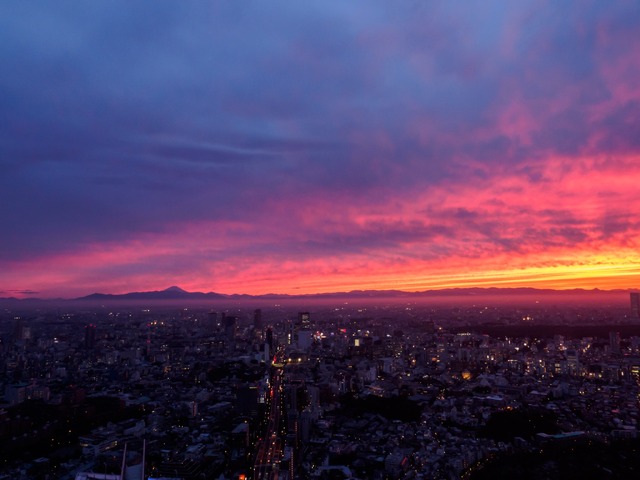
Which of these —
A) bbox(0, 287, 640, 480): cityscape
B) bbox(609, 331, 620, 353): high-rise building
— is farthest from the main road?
bbox(609, 331, 620, 353): high-rise building

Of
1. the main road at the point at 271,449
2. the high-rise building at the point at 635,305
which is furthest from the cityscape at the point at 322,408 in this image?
the high-rise building at the point at 635,305

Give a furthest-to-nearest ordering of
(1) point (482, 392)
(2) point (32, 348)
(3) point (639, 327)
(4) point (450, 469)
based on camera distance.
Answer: (3) point (639, 327) → (2) point (32, 348) → (1) point (482, 392) → (4) point (450, 469)

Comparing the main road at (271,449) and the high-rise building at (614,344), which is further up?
the high-rise building at (614,344)

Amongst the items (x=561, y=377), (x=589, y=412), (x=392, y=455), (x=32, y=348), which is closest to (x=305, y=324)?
(x=32, y=348)

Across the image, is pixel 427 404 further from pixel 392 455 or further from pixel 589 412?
pixel 392 455

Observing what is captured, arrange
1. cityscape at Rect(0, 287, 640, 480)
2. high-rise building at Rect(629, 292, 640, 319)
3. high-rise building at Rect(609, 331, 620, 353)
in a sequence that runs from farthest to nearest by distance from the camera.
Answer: high-rise building at Rect(629, 292, 640, 319) < high-rise building at Rect(609, 331, 620, 353) < cityscape at Rect(0, 287, 640, 480)

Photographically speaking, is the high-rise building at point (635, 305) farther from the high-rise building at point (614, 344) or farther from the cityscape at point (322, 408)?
the high-rise building at point (614, 344)

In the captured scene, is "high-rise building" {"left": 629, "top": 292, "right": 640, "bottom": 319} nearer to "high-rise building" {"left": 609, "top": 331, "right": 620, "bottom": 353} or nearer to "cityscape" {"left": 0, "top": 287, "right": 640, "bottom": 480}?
"cityscape" {"left": 0, "top": 287, "right": 640, "bottom": 480}

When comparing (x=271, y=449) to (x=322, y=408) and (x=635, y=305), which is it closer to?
Result: (x=322, y=408)

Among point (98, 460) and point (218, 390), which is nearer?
point (98, 460)

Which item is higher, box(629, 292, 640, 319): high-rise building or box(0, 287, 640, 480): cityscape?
box(629, 292, 640, 319): high-rise building

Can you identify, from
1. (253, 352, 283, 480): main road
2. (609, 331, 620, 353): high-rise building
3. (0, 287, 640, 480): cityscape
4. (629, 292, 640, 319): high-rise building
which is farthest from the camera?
(629, 292, 640, 319): high-rise building
